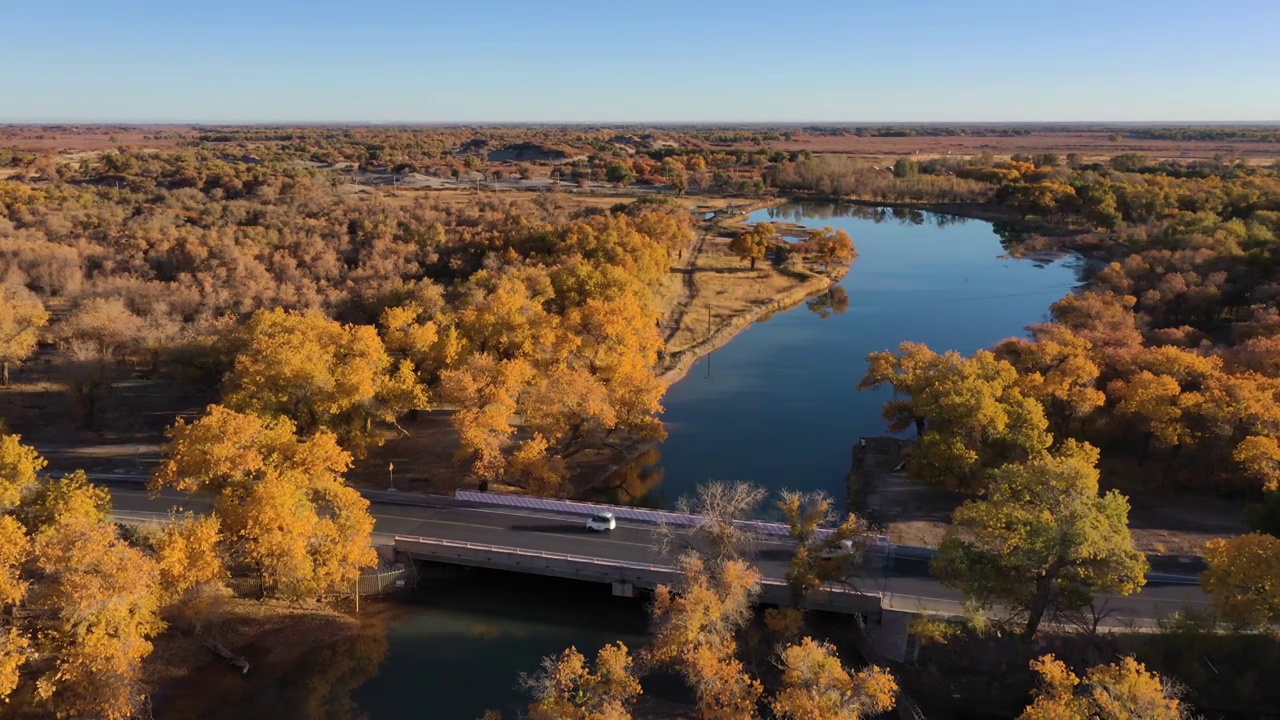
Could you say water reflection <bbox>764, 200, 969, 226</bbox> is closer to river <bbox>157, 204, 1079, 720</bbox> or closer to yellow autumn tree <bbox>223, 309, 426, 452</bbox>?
river <bbox>157, 204, 1079, 720</bbox>

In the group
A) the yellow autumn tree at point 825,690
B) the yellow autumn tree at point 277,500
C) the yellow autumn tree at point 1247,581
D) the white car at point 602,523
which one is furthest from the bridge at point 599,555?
the yellow autumn tree at point 825,690

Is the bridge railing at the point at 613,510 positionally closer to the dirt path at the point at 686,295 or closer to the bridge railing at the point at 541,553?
the bridge railing at the point at 541,553

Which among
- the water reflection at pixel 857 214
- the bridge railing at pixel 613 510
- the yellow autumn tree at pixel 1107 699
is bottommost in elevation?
the bridge railing at pixel 613 510

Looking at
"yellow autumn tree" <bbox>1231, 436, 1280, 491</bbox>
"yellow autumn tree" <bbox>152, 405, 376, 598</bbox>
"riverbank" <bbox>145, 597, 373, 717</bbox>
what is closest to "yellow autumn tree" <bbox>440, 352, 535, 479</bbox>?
"yellow autumn tree" <bbox>152, 405, 376, 598</bbox>

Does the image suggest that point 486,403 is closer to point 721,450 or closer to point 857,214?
point 721,450

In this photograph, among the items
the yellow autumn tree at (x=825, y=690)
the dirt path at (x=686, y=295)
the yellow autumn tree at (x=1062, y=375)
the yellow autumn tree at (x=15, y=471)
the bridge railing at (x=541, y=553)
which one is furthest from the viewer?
the dirt path at (x=686, y=295)

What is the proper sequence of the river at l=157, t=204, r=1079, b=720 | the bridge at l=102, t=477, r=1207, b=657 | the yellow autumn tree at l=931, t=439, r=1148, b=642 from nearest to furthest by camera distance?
1. the yellow autumn tree at l=931, t=439, r=1148, b=642
2. the river at l=157, t=204, r=1079, b=720
3. the bridge at l=102, t=477, r=1207, b=657
